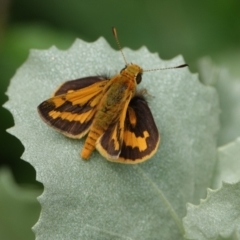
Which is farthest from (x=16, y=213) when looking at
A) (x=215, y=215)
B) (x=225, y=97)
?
Answer: (x=225, y=97)

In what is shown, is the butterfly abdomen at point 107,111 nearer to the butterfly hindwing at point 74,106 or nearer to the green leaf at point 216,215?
the butterfly hindwing at point 74,106

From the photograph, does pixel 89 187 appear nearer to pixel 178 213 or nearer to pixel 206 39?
pixel 178 213

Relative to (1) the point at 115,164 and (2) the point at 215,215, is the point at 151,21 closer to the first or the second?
(1) the point at 115,164

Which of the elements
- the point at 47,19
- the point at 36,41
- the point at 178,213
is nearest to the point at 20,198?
the point at 178,213

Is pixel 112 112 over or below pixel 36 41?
below

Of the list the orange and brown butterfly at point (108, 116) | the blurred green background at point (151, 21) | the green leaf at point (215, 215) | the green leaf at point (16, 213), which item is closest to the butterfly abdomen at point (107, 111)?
the orange and brown butterfly at point (108, 116)
